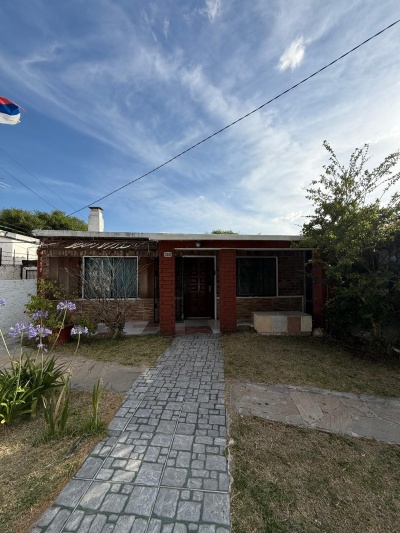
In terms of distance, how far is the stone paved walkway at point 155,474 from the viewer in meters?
1.67

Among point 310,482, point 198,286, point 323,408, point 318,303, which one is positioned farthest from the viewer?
point 198,286

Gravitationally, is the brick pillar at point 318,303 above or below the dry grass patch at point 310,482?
above

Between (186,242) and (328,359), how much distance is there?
4354mm

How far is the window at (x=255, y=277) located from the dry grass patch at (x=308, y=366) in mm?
2372

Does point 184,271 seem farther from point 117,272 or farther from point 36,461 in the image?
point 36,461

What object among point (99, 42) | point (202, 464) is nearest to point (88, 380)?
point (202, 464)

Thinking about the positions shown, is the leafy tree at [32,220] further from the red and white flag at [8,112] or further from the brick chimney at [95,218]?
the red and white flag at [8,112]

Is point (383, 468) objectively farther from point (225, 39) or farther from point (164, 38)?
point (164, 38)

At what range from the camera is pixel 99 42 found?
6.05 meters

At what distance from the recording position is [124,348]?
5.70 metres

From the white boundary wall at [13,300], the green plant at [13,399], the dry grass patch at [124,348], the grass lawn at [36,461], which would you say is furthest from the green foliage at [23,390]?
the white boundary wall at [13,300]

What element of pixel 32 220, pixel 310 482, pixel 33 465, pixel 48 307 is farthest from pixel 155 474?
pixel 32 220

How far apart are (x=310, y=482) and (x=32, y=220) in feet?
96.5

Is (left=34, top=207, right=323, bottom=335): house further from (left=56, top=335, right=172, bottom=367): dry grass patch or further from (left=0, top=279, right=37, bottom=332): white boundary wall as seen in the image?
(left=0, top=279, right=37, bottom=332): white boundary wall
